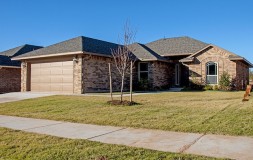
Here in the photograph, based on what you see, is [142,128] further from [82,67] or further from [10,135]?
[82,67]

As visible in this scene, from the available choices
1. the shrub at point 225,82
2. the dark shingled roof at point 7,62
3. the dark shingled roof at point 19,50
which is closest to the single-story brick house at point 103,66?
the shrub at point 225,82

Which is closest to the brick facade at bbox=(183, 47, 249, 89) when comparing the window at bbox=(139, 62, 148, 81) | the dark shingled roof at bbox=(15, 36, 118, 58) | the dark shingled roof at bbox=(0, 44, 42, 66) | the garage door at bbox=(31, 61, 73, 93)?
the window at bbox=(139, 62, 148, 81)

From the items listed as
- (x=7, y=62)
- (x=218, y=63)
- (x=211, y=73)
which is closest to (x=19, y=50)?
(x=7, y=62)

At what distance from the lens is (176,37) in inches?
1176

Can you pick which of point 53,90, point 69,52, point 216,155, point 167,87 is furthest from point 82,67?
point 216,155

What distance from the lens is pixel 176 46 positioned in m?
27.0

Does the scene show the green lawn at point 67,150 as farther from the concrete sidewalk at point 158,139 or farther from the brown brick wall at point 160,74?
the brown brick wall at point 160,74

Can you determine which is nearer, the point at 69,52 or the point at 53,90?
the point at 69,52

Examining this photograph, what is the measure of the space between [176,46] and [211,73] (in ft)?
18.3

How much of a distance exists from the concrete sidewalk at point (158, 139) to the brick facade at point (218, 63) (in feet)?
59.6

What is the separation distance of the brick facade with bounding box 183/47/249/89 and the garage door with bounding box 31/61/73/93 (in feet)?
37.8

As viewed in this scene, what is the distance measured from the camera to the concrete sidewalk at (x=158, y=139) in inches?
176

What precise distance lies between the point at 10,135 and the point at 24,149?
1497 mm

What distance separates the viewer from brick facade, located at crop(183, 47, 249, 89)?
2216 cm
